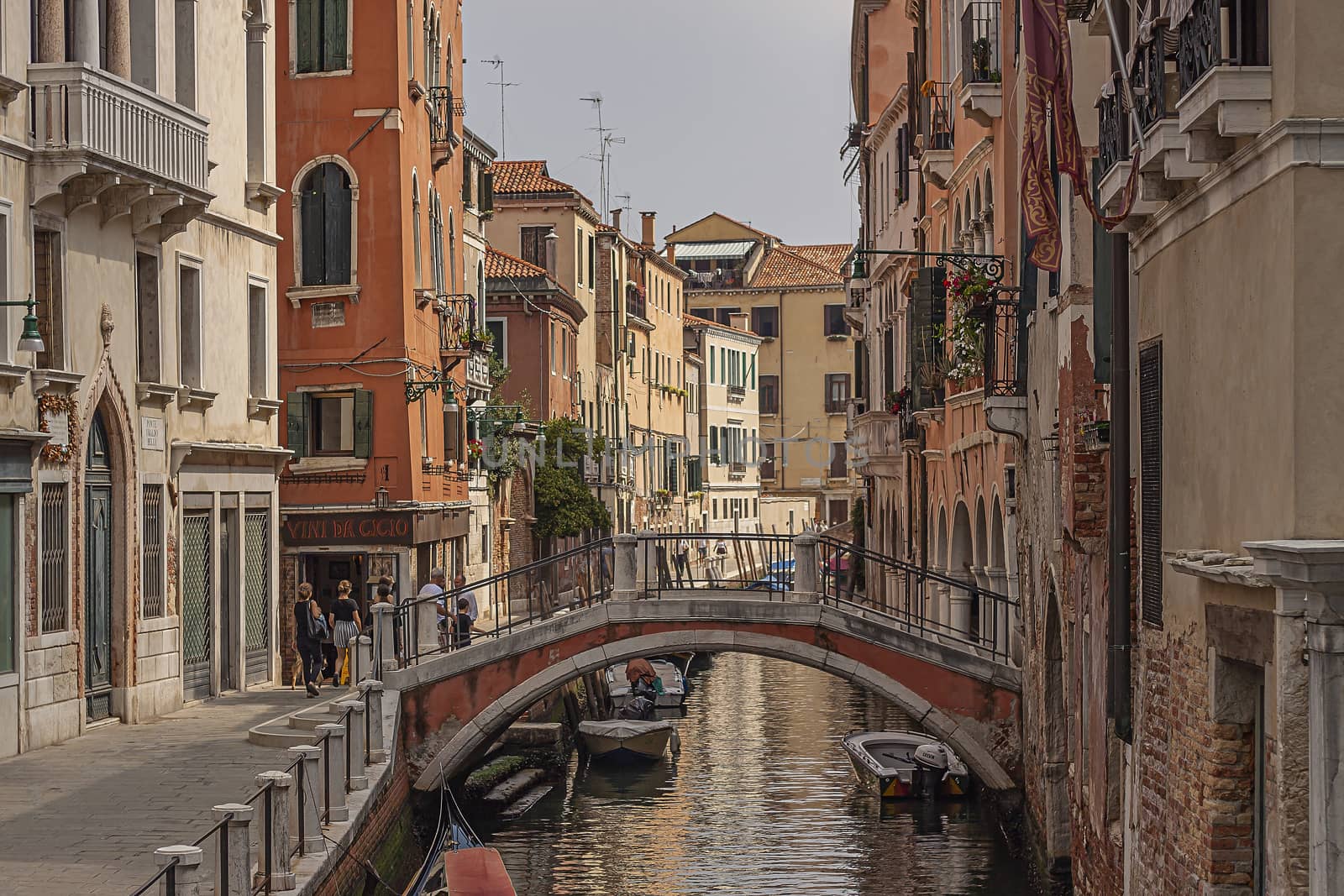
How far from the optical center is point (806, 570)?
22.8 m

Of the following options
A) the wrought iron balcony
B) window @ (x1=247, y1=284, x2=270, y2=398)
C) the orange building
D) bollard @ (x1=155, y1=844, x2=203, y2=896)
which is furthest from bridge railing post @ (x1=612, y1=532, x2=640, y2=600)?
bollard @ (x1=155, y1=844, x2=203, y2=896)

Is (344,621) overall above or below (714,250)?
below

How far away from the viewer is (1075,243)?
14516 millimetres

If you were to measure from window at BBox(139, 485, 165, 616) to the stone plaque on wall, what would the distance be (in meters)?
8.09

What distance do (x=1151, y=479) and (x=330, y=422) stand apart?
778 inches

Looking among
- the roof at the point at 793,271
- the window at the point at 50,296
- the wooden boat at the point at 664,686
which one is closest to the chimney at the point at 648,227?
the roof at the point at 793,271

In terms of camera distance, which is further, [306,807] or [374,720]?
[374,720]

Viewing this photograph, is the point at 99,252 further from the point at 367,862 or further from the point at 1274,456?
the point at 1274,456

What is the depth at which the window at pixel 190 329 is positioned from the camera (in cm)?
2223

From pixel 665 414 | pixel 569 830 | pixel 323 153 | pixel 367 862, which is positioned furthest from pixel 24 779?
pixel 665 414

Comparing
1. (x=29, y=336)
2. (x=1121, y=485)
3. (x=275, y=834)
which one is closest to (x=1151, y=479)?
(x=1121, y=485)

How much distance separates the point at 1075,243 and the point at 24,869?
27.4ft

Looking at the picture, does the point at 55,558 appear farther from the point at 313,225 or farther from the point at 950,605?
the point at 950,605

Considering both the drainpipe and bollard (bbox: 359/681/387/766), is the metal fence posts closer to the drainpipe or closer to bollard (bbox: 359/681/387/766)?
the drainpipe
